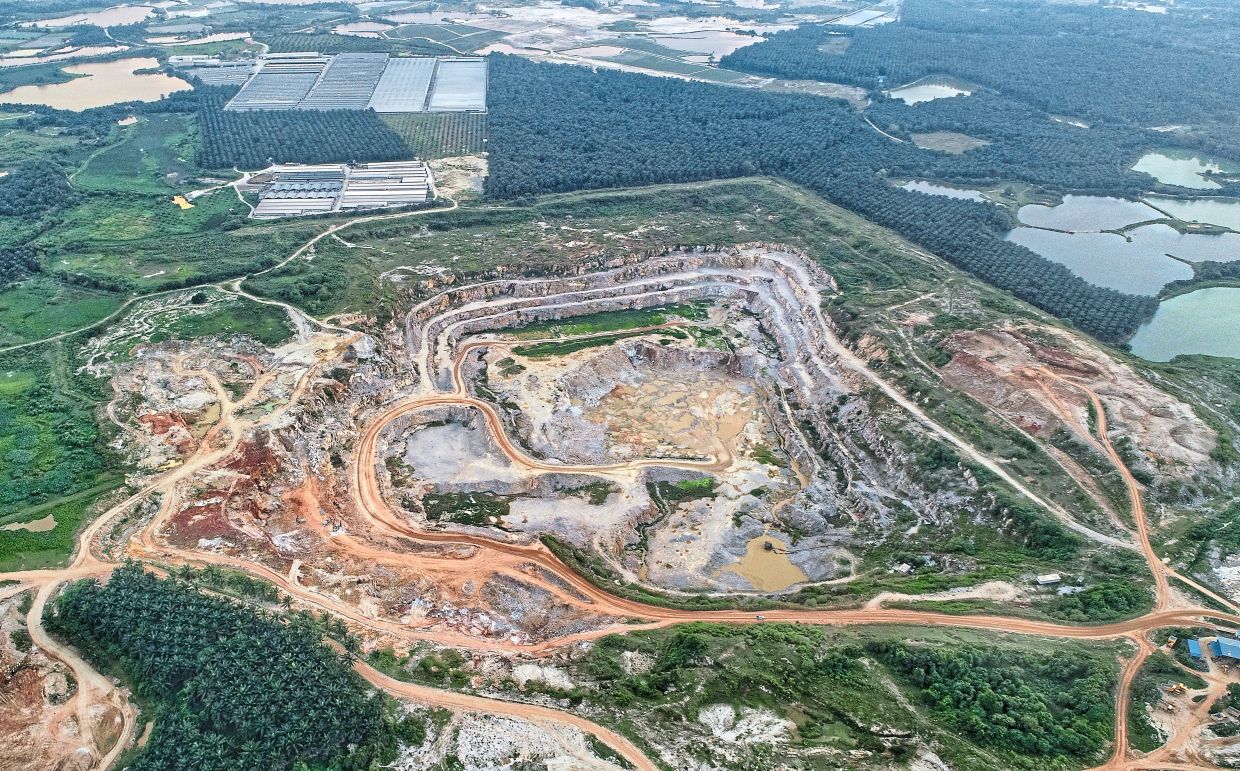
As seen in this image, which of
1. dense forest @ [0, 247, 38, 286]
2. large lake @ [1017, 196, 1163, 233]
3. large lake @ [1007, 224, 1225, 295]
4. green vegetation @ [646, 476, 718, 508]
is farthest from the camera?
large lake @ [1017, 196, 1163, 233]

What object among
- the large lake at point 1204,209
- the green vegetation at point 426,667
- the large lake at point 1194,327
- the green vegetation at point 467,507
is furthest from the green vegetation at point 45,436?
the large lake at point 1204,209

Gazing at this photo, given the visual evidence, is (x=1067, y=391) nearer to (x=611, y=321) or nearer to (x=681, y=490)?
(x=681, y=490)

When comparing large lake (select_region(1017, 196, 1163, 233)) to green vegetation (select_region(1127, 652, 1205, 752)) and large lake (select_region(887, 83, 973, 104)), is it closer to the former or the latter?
large lake (select_region(887, 83, 973, 104))

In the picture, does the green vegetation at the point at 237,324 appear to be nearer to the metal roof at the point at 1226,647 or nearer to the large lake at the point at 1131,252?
the metal roof at the point at 1226,647

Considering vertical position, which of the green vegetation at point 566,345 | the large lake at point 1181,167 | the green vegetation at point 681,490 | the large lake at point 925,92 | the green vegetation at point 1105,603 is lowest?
the green vegetation at point 681,490

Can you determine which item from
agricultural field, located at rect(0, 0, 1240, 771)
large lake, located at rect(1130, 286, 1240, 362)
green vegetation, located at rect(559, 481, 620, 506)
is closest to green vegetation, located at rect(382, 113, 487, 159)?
agricultural field, located at rect(0, 0, 1240, 771)

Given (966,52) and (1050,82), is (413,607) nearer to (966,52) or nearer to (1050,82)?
(1050,82)

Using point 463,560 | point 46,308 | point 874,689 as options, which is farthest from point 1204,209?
point 46,308

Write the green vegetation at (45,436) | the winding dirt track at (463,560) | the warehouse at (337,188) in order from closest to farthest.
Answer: the winding dirt track at (463,560) → the green vegetation at (45,436) → the warehouse at (337,188)
